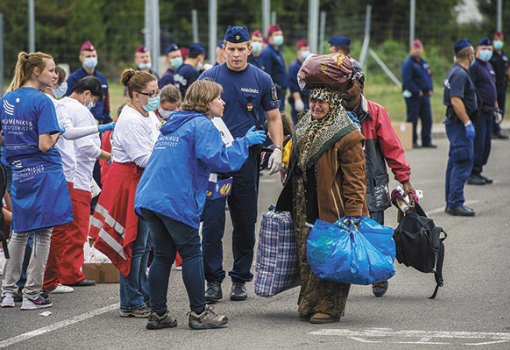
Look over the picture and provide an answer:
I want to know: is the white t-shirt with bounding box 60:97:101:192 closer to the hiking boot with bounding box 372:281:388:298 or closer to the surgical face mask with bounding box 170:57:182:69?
the hiking boot with bounding box 372:281:388:298

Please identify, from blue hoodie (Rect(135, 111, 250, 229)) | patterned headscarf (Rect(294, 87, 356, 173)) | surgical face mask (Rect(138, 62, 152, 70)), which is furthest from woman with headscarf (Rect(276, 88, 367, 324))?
surgical face mask (Rect(138, 62, 152, 70))

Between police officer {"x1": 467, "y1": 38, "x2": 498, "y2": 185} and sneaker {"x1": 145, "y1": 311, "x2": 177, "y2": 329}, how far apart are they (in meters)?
7.46

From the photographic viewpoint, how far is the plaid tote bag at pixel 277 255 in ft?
24.8

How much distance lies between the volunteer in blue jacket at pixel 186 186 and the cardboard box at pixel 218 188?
687mm

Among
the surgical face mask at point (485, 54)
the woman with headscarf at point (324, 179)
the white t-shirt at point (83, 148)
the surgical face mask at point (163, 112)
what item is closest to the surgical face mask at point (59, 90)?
the white t-shirt at point (83, 148)

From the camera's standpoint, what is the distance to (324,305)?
7305 mm

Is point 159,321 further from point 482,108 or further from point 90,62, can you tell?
point 482,108

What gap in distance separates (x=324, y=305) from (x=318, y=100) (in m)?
1.46

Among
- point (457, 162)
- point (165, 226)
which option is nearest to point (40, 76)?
point (165, 226)

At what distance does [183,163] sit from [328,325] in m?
1.54

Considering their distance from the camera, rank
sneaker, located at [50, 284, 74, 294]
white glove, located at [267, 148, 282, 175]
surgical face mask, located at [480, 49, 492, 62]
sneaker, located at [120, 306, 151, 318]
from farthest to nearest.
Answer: surgical face mask, located at [480, 49, 492, 62] → sneaker, located at [50, 284, 74, 294] → white glove, located at [267, 148, 282, 175] → sneaker, located at [120, 306, 151, 318]

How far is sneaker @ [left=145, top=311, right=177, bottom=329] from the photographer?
285 inches

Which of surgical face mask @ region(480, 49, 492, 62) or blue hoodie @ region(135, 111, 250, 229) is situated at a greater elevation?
surgical face mask @ region(480, 49, 492, 62)

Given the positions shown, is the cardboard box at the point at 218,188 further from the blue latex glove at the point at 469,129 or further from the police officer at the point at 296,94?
the police officer at the point at 296,94
